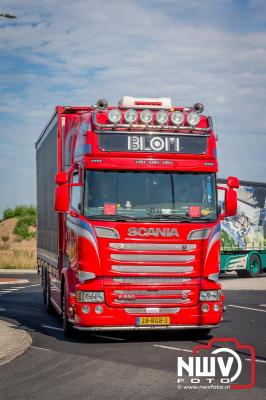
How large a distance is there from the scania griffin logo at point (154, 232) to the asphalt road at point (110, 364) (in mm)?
1881

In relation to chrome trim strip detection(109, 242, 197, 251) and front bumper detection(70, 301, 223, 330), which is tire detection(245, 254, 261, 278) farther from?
chrome trim strip detection(109, 242, 197, 251)

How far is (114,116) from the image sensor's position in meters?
13.5

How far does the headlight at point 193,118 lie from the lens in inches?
539

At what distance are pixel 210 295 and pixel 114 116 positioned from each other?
349 centimetres

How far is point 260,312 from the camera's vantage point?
63.4 feet

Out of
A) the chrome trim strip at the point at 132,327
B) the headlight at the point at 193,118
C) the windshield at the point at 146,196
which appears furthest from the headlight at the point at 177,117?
the chrome trim strip at the point at 132,327

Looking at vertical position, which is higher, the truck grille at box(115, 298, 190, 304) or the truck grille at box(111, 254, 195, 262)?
the truck grille at box(111, 254, 195, 262)

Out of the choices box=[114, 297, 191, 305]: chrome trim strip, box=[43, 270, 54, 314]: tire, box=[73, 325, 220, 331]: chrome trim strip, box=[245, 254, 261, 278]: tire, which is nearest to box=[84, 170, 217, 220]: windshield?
box=[114, 297, 191, 305]: chrome trim strip

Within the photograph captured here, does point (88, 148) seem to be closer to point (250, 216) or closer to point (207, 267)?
point (207, 267)

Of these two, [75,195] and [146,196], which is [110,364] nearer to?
[146,196]

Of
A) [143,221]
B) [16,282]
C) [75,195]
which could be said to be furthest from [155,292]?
[16,282]

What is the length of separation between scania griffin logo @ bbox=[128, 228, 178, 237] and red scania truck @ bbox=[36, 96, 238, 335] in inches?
0.7

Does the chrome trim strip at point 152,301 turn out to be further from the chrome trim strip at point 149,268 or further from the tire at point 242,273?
the tire at point 242,273

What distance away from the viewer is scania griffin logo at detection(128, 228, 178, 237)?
13.0m
